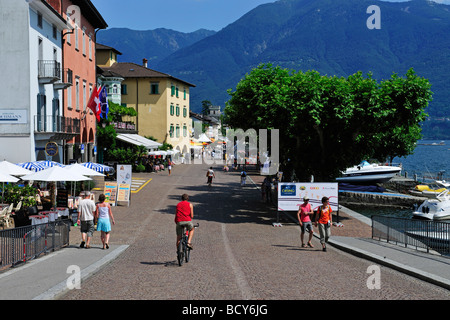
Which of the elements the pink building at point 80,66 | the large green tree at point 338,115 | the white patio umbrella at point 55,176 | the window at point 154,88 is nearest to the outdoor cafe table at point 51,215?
the white patio umbrella at point 55,176

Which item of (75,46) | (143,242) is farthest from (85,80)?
(143,242)

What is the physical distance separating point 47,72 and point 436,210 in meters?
26.2

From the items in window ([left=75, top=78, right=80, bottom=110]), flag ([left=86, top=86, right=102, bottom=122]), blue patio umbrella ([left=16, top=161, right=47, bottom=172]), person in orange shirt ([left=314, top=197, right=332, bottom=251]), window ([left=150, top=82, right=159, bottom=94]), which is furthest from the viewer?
window ([left=150, top=82, right=159, bottom=94])

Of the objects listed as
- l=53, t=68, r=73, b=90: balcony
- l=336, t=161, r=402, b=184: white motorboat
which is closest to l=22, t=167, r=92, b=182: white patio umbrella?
l=53, t=68, r=73, b=90: balcony

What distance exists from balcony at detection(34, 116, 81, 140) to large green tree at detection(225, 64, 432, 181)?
12.6 metres

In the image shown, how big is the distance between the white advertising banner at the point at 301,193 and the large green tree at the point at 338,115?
3416 mm

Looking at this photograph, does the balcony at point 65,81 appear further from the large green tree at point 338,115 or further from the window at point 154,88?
the window at point 154,88

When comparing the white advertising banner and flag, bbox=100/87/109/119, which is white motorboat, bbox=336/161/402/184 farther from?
the white advertising banner

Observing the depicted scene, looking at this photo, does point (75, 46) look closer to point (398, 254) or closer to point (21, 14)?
point (21, 14)

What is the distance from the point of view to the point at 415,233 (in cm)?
1669

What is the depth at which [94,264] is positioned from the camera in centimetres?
1205

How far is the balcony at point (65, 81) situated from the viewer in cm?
3121

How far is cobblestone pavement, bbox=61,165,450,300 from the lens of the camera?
9391 mm
